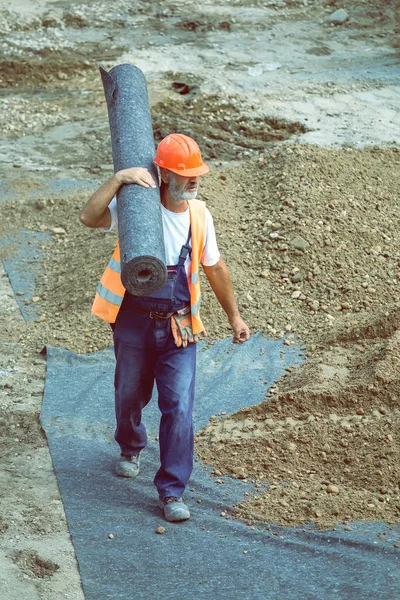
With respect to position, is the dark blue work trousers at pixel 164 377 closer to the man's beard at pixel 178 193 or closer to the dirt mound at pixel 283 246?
the man's beard at pixel 178 193

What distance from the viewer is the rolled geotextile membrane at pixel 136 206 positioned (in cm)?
471

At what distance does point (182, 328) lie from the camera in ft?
16.9

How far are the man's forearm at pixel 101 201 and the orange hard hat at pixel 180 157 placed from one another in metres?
0.27

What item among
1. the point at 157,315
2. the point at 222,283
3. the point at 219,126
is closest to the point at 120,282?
the point at 157,315

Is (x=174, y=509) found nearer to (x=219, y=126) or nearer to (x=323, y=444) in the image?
(x=323, y=444)

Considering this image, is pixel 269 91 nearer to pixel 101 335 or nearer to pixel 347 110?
pixel 347 110

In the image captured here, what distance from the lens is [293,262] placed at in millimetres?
8328

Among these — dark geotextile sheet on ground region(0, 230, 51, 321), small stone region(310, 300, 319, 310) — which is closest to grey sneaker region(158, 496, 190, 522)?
small stone region(310, 300, 319, 310)

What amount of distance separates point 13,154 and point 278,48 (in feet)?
18.5

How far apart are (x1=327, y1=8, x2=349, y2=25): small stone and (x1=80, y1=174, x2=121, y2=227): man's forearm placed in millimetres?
12520

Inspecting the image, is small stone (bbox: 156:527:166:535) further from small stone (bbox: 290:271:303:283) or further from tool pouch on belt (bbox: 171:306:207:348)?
small stone (bbox: 290:271:303:283)

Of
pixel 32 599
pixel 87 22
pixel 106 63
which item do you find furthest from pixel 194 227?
pixel 87 22

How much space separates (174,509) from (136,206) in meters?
1.70

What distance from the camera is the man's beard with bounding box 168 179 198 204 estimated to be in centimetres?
505
